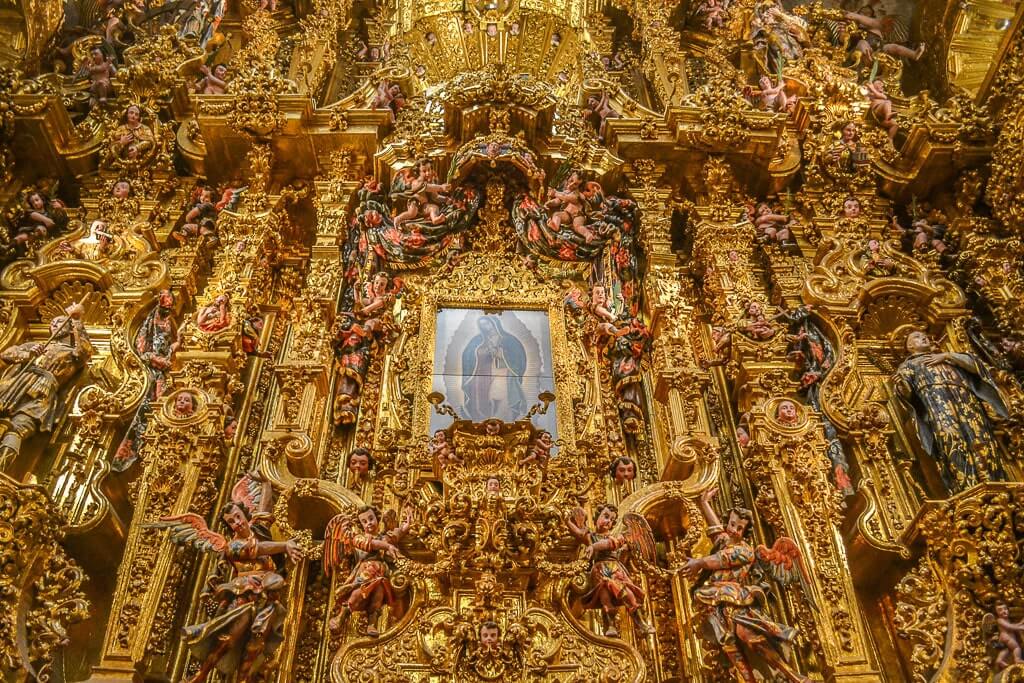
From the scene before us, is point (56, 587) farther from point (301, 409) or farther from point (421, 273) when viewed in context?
point (421, 273)

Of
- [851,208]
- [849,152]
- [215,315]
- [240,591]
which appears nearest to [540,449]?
[240,591]

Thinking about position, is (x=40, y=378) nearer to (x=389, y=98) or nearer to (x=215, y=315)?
(x=215, y=315)

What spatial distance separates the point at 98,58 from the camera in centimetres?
895

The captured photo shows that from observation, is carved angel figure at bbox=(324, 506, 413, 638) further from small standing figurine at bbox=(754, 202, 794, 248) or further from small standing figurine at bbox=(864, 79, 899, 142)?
small standing figurine at bbox=(864, 79, 899, 142)

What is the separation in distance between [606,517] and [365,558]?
5.40ft

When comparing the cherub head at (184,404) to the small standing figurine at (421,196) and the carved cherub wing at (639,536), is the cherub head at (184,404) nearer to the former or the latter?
the small standing figurine at (421,196)

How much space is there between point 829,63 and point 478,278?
15.5 feet

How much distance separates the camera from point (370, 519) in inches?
219

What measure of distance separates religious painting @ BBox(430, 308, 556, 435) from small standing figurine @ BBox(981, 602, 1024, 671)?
328cm

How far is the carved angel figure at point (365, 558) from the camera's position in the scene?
17.0ft

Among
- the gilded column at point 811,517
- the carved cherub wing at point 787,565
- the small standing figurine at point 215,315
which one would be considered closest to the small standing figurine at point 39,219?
the small standing figurine at point 215,315

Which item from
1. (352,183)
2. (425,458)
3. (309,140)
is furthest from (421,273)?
(425,458)

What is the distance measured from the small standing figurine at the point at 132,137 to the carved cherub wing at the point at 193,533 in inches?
170

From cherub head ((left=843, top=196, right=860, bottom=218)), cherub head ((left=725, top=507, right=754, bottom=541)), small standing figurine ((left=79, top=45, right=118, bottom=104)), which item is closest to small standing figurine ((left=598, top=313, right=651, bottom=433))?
cherub head ((left=725, top=507, right=754, bottom=541))
